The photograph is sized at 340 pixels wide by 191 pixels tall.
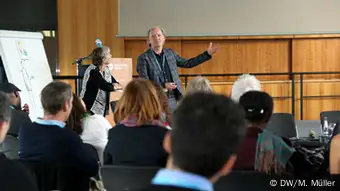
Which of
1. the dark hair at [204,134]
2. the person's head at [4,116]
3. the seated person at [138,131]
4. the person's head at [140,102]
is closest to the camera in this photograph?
the dark hair at [204,134]

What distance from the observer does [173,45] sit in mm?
9594

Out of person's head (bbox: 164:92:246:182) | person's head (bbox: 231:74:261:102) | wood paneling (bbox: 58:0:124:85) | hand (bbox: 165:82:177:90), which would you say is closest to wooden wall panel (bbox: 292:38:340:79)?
wood paneling (bbox: 58:0:124:85)

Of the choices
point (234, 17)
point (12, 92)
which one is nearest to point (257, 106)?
point (12, 92)

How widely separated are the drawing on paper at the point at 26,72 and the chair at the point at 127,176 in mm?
4786

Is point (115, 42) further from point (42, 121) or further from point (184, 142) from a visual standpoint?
point (184, 142)

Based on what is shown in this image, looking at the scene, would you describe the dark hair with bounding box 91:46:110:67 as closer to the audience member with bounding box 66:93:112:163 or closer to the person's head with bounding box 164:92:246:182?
the audience member with bounding box 66:93:112:163

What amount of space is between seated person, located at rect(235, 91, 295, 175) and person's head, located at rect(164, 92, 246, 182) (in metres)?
1.19

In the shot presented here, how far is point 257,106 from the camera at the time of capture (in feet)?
8.07

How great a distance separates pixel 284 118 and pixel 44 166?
2.52 m

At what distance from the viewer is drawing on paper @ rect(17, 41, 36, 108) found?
6688 millimetres

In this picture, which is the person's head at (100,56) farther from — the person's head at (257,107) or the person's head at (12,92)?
the person's head at (257,107)

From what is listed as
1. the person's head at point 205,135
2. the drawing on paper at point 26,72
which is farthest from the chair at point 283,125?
the drawing on paper at point 26,72

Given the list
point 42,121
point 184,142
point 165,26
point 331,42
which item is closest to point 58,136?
point 42,121

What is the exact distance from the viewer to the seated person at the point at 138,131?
242cm
